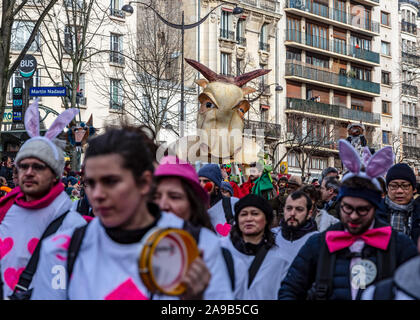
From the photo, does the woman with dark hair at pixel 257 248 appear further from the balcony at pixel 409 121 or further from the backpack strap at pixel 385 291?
the balcony at pixel 409 121

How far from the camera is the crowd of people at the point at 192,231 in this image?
11.0ft

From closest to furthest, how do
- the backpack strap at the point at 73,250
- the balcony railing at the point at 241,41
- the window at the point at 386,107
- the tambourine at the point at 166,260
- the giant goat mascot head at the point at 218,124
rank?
1. the tambourine at the point at 166,260
2. the backpack strap at the point at 73,250
3. the giant goat mascot head at the point at 218,124
4. the balcony railing at the point at 241,41
5. the window at the point at 386,107

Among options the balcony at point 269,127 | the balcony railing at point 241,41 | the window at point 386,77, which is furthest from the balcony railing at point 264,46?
the window at point 386,77

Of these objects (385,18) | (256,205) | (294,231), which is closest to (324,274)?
(256,205)

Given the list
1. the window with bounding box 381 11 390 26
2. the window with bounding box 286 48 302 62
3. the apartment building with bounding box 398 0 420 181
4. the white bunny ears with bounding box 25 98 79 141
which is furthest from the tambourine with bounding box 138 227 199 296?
the window with bounding box 381 11 390 26

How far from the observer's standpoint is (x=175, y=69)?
37.2m

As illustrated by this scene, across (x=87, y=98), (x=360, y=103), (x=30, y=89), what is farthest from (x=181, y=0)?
(x=30, y=89)

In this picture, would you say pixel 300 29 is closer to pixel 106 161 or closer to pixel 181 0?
pixel 181 0

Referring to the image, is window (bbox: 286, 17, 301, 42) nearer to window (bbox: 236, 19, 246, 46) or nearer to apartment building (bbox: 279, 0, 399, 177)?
apartment building (bbox: 279, 0, 399, 177)

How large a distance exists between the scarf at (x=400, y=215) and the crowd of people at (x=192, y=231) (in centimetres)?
1

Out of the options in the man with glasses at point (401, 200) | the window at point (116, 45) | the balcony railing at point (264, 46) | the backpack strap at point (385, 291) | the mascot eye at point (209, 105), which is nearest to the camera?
the backpack strap at point (385, 291)

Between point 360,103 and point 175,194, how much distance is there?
56791 mm

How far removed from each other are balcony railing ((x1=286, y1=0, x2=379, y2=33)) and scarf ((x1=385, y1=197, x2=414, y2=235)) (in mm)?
46965

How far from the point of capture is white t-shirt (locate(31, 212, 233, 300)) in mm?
3320
